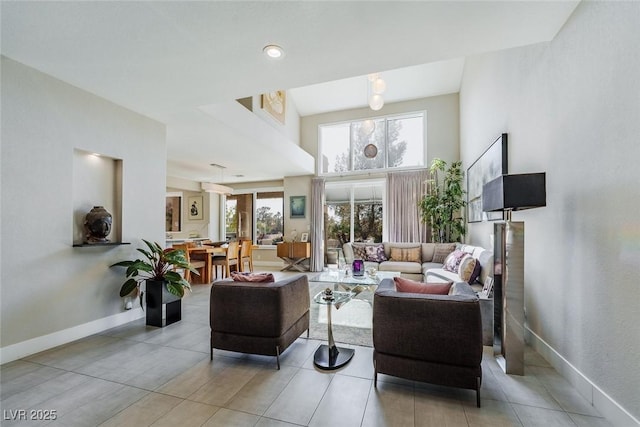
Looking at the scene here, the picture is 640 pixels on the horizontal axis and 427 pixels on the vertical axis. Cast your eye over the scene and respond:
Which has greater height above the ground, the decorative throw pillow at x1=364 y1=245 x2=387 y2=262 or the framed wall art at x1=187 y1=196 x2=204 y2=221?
the framed wall art at x1=187 y1=196 x2=204 y2=221

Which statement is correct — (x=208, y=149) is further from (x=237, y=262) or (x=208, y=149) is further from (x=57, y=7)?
(x=57, y=7)

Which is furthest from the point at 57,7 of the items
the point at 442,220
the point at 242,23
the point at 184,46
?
the point at 442,220

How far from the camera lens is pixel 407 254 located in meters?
5.66

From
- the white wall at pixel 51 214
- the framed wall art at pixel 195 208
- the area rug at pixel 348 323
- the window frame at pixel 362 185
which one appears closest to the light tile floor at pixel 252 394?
the area rug at pixel 348 323

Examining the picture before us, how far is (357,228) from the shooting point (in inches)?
283

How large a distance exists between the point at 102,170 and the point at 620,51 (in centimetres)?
461

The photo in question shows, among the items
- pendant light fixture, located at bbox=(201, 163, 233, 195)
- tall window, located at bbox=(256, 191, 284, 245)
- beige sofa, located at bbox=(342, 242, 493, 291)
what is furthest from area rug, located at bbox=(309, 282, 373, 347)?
tall window, located at bbox=(256, 191, 284, 245)

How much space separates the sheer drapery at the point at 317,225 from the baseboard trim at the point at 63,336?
13.7 ft

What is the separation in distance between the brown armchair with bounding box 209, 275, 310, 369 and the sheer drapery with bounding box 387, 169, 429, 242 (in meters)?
4.61

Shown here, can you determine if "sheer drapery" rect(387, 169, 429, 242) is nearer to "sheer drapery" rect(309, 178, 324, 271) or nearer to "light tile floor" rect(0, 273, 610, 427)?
"sheer drapery" rect(309, 178, 324, 271)

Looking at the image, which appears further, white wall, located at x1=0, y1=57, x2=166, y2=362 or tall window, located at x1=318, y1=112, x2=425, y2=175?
tall window, located at x1=318, y1=112, x2=425, y2=175

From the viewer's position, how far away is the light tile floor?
1634 mm

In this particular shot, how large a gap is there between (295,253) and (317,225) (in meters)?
0.92

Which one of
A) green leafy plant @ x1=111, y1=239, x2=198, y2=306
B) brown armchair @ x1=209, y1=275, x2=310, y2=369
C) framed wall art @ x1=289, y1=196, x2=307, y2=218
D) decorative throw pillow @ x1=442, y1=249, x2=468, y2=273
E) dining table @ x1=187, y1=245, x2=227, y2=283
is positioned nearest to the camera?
brown armchair @ x1=209, y1=275, x2=310, y2=369
